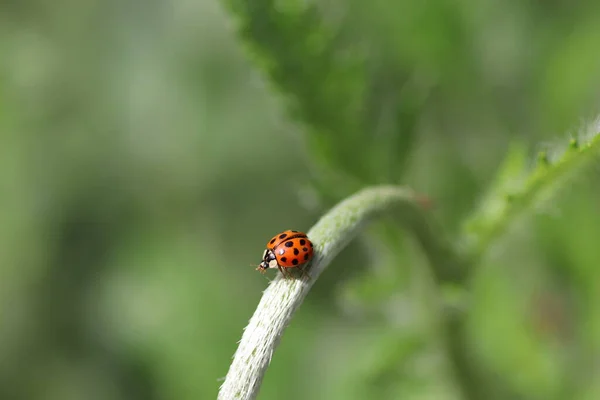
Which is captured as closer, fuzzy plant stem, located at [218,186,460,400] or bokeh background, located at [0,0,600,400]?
fuzzy plant stem, located at [218,186,460,400]

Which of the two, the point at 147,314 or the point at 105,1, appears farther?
the point at 105,1

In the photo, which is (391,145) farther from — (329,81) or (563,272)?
(563,272)

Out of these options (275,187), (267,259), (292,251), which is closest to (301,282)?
(292,251)

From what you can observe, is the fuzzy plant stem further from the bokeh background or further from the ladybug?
the bokeh background

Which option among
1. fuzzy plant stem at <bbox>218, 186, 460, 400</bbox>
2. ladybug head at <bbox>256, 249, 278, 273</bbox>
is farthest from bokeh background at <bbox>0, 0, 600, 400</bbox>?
fuzzy plant stem at <bbox>218, 186, 460, 400</bbox>

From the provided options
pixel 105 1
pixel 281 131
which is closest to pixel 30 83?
pixel 105 1

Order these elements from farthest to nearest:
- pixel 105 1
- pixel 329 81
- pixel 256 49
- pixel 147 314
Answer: pixel 105 1 < pixel 147 314 < pixel 329 81 < pixel 256 49
